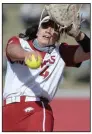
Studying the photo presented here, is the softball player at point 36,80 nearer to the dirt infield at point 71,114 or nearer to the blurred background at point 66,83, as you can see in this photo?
the dirt infield at point 71,114

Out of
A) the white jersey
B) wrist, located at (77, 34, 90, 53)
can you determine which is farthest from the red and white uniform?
wrist, located at (77, 34, 90, 53)

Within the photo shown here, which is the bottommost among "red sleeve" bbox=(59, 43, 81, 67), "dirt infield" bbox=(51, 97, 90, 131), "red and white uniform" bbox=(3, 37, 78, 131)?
"dirt infield" bbox=(51, 97, 90, 131)

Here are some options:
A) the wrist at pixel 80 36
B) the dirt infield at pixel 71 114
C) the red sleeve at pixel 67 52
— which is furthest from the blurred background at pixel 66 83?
the wrist at pixel 80 36

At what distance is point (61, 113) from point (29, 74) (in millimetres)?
7048

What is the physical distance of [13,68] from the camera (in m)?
4.59

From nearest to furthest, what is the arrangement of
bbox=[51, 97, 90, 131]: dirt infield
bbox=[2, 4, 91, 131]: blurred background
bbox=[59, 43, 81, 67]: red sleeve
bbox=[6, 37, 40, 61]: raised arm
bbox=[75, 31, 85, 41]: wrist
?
1. bbox=[6, 37, 40, 61]: raised arm
2. bbox=[75, 31, 85, 41]: wrist
3. bbox=[59, 43, 81, 67]: red sleeve
4. bbox=[51, 97, 90, 131]: dirt infield
5. bbox=[2, 4, 91, 131]: blurred background

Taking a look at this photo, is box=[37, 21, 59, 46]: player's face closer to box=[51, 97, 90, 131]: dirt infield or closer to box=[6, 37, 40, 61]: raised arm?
box=[6, 37, 40, 61]: raised arm

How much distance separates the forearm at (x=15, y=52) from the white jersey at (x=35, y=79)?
0.50ft

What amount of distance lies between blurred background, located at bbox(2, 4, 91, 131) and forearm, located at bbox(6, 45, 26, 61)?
19.3 ft

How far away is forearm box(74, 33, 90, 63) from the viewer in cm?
446

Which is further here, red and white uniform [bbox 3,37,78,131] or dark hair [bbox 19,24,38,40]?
dark hair [bbox 19,24,38,40]

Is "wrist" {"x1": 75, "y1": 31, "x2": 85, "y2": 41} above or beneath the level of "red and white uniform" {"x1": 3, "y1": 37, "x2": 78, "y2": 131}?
above

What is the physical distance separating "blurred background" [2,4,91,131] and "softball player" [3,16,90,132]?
5694mm

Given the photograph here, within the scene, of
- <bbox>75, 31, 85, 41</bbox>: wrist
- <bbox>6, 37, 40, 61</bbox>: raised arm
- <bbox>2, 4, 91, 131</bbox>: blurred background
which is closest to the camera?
<bbox>6, 37, 40, 61</bbox>: raised arm
